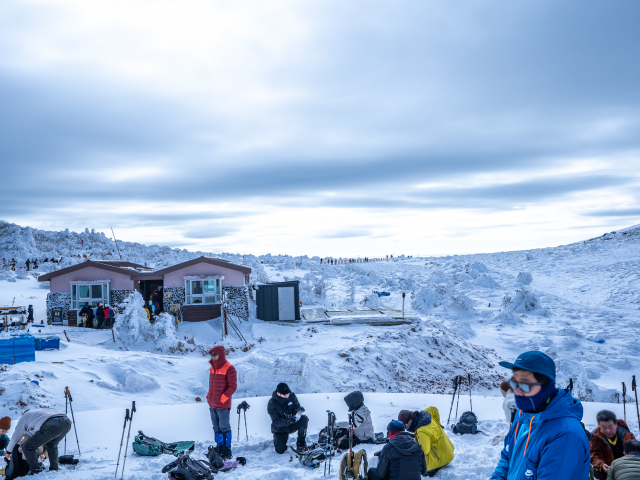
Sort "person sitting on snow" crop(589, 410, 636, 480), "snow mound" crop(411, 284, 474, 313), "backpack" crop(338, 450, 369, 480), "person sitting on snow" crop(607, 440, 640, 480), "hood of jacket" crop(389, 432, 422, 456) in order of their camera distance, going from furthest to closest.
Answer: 1. "snow mound" crop(411, 284, 474, 313)
2. "backpack" crop(338, 450, 369, 480)
3. "person sitting on snow" crop(589, 410, 636, 480)
4. "hood of jacket" crop(389, 432, 422, 456)
5. "person sitting on snow" crop(607, 440, 640, 480)

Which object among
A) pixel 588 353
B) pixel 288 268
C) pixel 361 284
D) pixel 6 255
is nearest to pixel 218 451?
pixel 588 353

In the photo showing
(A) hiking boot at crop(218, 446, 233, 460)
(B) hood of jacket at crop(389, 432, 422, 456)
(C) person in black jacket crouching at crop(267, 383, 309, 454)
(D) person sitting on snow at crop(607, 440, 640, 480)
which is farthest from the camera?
(C) person in black jacket crouching at crop(267, 383, 309, 454)

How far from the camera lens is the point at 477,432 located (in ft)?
28.2

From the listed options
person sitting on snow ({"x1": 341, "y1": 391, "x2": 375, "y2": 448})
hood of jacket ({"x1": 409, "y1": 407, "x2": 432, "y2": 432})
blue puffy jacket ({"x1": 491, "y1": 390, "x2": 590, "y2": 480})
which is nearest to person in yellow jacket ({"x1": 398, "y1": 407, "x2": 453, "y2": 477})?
hood of jacket ({"x1": 409, "y1": 407, "x2": 432, "y2": 432})

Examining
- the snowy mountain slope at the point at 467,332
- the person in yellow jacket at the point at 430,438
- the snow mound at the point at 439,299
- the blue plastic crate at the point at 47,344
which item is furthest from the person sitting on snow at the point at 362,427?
the snow mound at the point at 439,299

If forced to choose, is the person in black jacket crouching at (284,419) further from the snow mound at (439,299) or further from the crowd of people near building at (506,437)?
the snow mound at (439,299)

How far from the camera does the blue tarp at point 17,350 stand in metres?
13.8

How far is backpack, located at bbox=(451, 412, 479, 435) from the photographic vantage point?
28.0 ft

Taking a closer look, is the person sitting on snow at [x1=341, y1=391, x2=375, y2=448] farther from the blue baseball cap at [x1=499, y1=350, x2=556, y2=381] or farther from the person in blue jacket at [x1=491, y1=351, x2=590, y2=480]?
the blue baseball cap at [x1=499, y1=350, x2=556, y2=381]

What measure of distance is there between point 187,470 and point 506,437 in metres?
4.74

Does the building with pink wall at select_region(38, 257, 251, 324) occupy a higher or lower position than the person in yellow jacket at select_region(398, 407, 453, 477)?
higher

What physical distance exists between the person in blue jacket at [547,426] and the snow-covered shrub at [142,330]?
17793 mm

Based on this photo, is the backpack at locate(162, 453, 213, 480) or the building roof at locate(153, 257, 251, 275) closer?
the backpack at locate(162, 453, 213, 480)

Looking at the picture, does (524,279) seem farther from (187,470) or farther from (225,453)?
(187,470)
